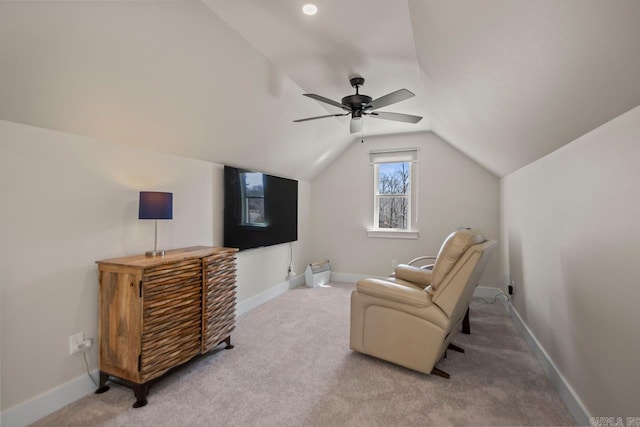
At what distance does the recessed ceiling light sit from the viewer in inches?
69.2

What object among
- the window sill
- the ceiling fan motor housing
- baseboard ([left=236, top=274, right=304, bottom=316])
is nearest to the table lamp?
baseboard ([left=236, top=274, right=304, bottom=316])

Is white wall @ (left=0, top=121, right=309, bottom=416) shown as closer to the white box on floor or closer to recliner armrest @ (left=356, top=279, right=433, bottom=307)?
recliner armrest @ (left=356, top=279, right=433, bottom=307)

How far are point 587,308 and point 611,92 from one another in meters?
1.19

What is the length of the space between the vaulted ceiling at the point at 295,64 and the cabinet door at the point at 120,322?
1.09 m

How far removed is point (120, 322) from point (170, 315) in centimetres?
30

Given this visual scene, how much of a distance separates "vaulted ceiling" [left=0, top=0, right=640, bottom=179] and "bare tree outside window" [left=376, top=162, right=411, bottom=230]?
6.21 feet

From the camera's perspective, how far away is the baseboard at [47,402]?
1.66 metres

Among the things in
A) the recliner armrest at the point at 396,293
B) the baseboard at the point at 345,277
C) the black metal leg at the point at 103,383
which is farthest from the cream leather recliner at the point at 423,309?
the baseboard at the point at 345,277

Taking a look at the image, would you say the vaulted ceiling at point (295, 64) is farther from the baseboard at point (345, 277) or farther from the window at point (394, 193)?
the baseboard at point (345, 277)

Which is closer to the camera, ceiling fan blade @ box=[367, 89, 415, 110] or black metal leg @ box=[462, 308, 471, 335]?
ceiling fan blade @ box=[367, 89, 415, 110]

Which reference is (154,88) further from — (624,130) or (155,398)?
(624,130)

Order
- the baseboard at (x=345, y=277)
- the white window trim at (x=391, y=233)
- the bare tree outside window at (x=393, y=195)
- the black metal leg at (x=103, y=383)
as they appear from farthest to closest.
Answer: the baseboard at (x=345, y=277)
the bare tree outside window at (x=393, y=195)
the white window trim at (x=391, y=233)
the black metal leg at (x=103, y=383)

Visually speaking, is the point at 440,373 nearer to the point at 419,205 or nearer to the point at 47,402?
the point at 47,402

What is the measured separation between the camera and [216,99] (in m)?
2.48
